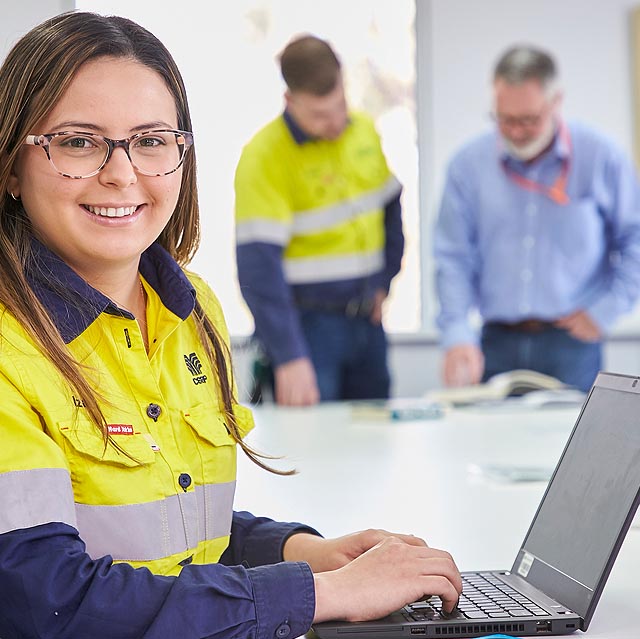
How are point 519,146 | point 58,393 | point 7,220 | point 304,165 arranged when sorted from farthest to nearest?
point 519,146
point 304,165
point 7,220
point 58,393

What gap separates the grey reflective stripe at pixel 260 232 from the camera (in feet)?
9.43

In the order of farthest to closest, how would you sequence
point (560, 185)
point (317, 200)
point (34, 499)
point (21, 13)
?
point (560, 185) < point (317, 200) < point (21, 13) < point (34, 499)

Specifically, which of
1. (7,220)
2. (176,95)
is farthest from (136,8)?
(7,220)

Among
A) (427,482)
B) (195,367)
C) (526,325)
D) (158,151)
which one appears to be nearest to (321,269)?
(526,325)

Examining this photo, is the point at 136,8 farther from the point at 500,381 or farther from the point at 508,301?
the point at 508,301

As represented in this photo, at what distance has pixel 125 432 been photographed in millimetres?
980

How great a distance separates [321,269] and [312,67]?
1.83 ft

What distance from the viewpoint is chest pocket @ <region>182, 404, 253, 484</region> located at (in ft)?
3.52

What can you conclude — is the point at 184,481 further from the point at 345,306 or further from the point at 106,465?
the point at 345,306

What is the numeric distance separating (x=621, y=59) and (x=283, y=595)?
421 cm

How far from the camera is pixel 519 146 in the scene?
3.55m

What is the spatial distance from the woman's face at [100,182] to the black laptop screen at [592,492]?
1.57 ft

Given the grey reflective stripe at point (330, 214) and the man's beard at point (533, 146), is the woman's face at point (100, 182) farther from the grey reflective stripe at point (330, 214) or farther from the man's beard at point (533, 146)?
the man's beard at point (533, 146)

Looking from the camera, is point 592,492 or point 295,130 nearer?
point 592,492
